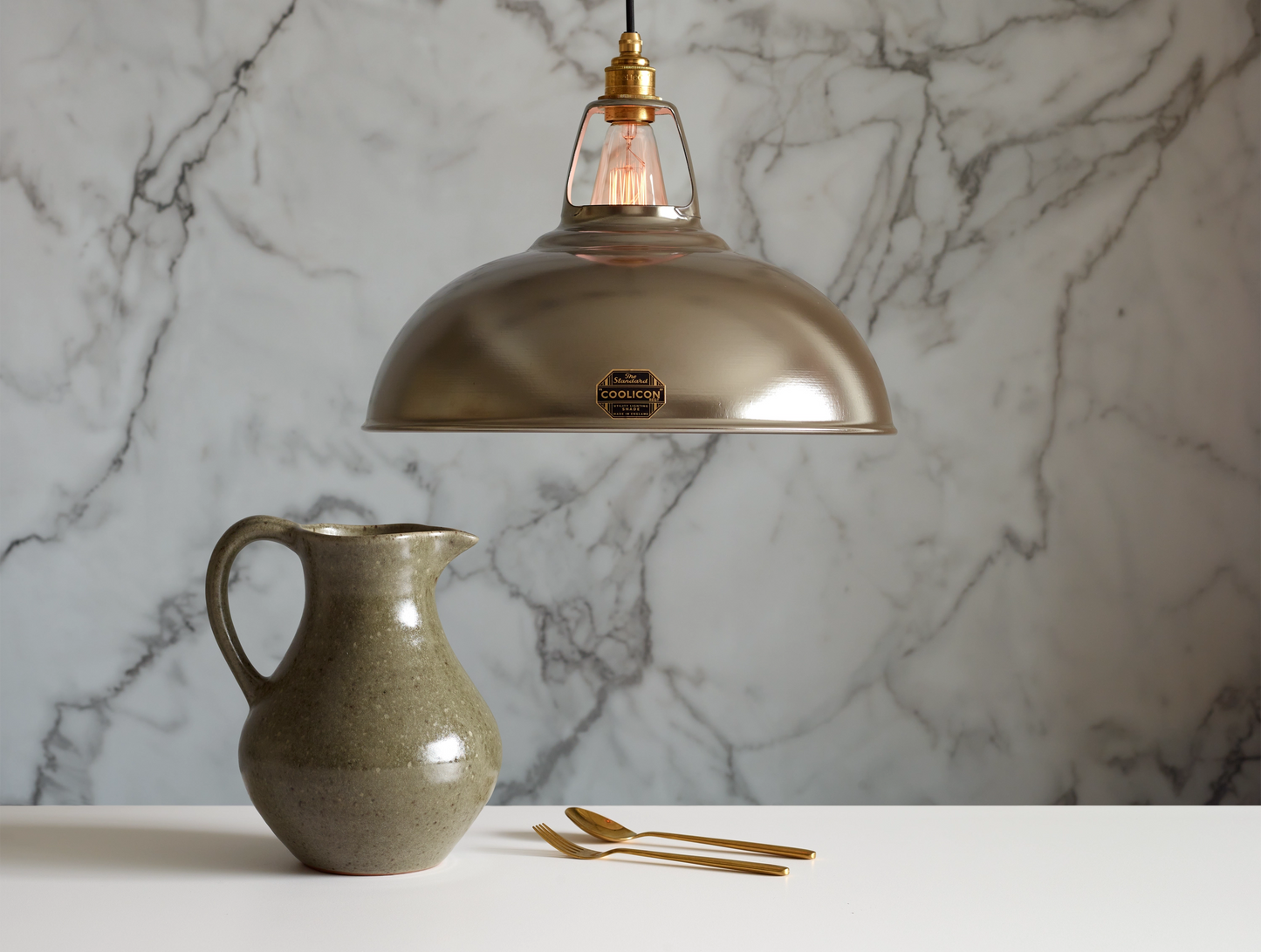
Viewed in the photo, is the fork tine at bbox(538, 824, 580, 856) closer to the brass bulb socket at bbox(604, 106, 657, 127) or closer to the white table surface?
the white table surface

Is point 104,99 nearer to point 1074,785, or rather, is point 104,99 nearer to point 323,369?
point 323,369

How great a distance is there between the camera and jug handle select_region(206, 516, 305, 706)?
3.08ft

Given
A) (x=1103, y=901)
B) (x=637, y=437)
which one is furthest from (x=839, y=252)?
(x=1103, y=901)

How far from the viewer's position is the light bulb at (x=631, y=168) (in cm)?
73

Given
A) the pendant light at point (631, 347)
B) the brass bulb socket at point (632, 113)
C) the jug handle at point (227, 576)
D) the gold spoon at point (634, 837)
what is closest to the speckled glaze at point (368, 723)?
the jug handle at point (227, 576)

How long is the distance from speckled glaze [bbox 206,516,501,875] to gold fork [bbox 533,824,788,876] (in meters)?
0.09

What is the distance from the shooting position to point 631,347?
60 centimetres

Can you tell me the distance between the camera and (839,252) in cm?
166

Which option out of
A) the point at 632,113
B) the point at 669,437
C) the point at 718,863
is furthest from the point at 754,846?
the point at 669,437

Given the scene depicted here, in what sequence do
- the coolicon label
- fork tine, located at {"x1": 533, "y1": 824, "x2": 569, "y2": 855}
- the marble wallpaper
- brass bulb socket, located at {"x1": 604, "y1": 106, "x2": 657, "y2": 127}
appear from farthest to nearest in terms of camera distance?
the marble wallpaper < fork tine, located at {"x1": 533, "y1": 824, "x2": 569, "y2": 855} < brass bulb socket, located at {"x1": 604, "y1": 106, "x2": 657, "y2": 127} < the coolicon label

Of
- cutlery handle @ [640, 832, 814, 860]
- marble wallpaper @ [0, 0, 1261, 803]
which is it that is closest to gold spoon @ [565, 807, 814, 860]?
cutlery handle @ [640, 832, 814, 860]

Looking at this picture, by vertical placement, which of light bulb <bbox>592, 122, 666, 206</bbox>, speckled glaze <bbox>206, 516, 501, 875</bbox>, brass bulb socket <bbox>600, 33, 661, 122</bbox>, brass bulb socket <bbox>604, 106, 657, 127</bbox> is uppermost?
brass bulb socket <bbox>600, 33, 661, 122</bbox>

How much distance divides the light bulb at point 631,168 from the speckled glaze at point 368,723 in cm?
33

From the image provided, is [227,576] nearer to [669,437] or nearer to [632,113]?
→ [632,113]
